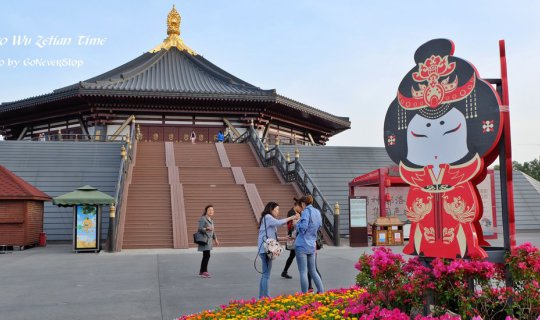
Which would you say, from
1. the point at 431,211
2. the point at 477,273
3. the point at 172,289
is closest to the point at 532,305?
the point at 477,273

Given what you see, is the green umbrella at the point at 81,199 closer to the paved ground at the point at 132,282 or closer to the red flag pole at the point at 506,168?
the paved ground at the point at 132,282

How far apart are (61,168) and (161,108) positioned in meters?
10.8

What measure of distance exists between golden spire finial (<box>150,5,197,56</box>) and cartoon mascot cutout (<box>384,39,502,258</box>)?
112 feet

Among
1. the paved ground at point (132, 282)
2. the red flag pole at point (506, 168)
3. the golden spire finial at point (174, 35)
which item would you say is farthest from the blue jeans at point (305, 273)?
the golden spire finial at point (174, 35)

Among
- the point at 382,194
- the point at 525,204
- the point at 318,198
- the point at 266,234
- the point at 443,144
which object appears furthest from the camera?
the point at 525,204

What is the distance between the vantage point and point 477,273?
421 centimetres

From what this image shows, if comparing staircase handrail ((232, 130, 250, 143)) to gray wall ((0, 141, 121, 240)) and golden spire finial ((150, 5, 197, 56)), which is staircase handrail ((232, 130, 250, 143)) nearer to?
gray wall ((0, 141, 121, 240))

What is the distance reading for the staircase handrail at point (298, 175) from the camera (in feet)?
51.5

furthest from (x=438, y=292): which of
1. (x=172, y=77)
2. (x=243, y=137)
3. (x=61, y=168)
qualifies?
(x=172, y=77)

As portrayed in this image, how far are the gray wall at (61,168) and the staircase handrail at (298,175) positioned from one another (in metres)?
6.41

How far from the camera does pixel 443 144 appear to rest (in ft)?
17.0

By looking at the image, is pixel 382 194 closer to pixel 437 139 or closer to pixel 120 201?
pixel 120 201

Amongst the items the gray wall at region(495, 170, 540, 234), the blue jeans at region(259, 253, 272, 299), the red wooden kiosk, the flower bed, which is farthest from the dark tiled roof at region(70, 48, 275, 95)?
the flower bed

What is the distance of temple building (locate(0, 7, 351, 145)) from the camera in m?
28.9
